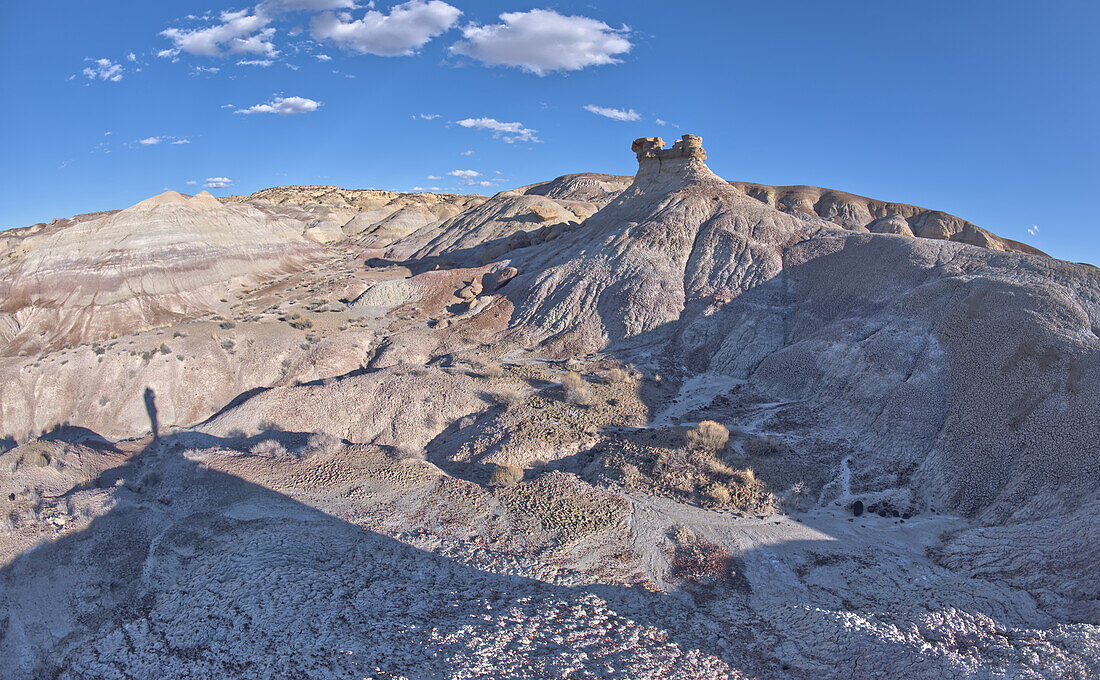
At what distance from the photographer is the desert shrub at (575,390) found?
739 inches

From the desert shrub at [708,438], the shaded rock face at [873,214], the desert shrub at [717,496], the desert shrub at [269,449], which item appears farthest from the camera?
A: the shaded rock face at [873,214]

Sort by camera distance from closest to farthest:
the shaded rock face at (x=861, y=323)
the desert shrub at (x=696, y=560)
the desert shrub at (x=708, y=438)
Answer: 1. the desert shrub at (x=696, y=560)
2. the shaded rock face at (x=861, y=323)
3. the desert shrub at (x=708, y=438)

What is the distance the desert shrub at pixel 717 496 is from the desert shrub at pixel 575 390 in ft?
19.4

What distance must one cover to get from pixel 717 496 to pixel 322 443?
35.6 feet

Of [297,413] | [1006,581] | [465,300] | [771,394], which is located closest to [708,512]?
[1006,581]

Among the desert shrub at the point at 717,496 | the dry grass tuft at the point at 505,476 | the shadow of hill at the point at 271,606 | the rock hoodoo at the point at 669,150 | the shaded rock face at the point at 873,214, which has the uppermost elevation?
the shaded rock face at the point at 873,214

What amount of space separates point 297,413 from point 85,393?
1012cm

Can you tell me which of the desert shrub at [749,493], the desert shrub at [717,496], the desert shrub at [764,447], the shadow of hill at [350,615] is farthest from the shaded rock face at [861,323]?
the shadow of hill at [350,615]

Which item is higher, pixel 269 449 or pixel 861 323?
pixel 861 323

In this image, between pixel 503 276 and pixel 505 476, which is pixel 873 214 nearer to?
pixel 503 276

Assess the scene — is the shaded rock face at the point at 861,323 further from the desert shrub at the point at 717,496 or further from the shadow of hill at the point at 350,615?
the shadow of hill at the point at 350,615

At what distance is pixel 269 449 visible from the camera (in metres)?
15.8

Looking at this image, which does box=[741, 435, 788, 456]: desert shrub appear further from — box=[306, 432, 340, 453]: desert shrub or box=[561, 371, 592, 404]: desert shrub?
box=[306, 432, 340, 453]: desert shrub

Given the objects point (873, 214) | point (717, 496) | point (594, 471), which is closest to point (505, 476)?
point (594, 471)
